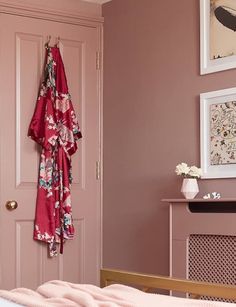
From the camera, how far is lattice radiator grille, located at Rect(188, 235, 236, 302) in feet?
10.1

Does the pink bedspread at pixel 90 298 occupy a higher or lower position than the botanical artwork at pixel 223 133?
lower

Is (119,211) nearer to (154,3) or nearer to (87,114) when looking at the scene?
(87,114)

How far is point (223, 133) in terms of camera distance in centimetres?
348

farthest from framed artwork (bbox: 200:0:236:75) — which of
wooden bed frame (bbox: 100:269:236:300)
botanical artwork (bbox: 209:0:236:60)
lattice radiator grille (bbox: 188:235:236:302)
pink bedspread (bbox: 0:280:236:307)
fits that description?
pink bedspread (bbox: 0:280:236:307)

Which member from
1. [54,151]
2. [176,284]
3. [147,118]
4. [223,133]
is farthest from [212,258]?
[54,151]

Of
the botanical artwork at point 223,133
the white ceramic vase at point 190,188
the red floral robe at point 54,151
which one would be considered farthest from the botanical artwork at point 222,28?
the red floral robe at point 54,151

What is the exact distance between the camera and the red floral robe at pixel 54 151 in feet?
13.5

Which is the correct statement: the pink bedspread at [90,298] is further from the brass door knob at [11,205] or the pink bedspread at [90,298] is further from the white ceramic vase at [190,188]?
the brass door knob at [11,205]

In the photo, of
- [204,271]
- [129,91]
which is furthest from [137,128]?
[204,271]

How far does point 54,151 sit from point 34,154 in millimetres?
139

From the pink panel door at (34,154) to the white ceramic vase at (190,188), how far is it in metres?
1.13

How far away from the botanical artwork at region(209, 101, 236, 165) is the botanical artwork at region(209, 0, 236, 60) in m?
0.30

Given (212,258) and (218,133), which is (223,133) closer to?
(218,133)

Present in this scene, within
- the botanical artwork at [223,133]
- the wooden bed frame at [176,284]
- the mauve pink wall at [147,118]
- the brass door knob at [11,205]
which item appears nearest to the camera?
the wooden bed frame at [176,284]
